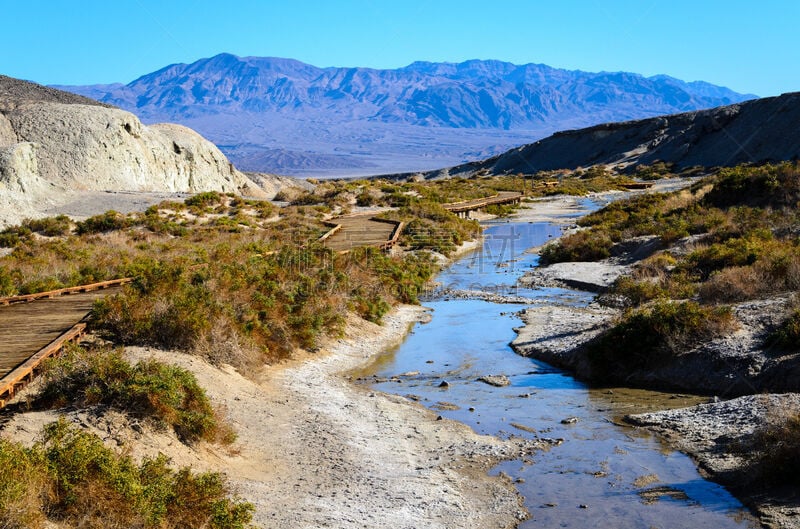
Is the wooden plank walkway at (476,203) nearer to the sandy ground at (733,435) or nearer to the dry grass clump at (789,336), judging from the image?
the dry grass clump at (789,336)

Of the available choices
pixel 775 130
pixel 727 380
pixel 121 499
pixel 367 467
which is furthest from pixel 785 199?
pixel 775 130

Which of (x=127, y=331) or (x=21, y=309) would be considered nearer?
(x=127, y=331)

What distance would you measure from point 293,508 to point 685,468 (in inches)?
199

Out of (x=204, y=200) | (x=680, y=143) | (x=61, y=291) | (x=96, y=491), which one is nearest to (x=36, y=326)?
(x=61, y=291)

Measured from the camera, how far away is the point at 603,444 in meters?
11.4

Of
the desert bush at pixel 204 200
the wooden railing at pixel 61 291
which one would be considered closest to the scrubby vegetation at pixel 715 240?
the wooden railing at pixel 61 291

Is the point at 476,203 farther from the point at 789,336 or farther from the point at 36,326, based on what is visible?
the point at 36,326

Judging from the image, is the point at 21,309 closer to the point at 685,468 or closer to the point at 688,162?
the point at 685,468

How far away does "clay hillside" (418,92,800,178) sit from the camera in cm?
8025

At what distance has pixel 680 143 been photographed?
314 feet

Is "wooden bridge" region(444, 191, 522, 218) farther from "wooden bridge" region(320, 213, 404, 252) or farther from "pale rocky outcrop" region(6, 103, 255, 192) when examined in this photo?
"pale rocky outcrop" region(6, 103, 255, 192)

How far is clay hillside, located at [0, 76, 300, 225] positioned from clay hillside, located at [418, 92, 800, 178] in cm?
5091

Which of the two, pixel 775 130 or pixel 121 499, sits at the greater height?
pixel 775 130

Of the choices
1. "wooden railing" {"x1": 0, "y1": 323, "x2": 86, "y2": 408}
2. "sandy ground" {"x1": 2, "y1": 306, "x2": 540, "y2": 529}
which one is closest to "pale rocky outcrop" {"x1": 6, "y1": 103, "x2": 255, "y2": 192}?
"wooden railing" {"x1": 0, "y1": 323, "x2": 86, "y2": 408}
